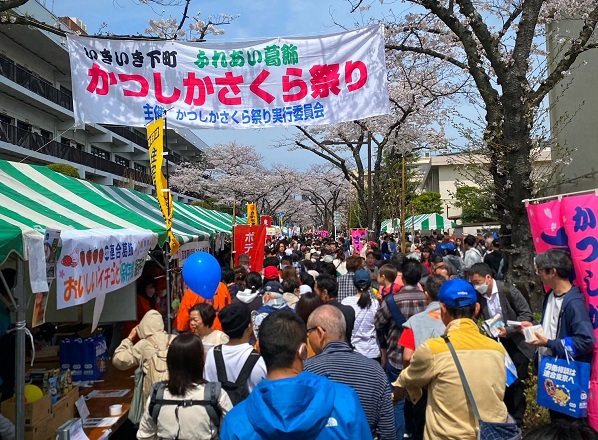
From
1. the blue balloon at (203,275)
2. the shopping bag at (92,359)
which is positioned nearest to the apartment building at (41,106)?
the shopping bag at (92,359)

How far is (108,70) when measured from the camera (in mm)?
6367

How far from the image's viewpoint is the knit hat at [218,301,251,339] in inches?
143

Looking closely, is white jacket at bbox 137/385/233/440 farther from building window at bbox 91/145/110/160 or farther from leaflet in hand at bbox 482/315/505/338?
building window at bbox 91/145/110/160

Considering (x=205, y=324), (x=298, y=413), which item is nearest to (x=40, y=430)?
(x=205, y=324)

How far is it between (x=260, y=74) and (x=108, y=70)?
1.81 meters

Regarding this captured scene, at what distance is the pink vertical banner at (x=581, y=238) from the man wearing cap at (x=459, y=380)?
859 millimetres

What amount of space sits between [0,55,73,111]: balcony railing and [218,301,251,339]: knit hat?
23.3 m

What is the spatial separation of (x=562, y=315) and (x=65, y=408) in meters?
4.24

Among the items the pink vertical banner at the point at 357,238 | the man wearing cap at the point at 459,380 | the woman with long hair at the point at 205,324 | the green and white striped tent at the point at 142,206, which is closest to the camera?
the man wearing cap at the point at 459,380

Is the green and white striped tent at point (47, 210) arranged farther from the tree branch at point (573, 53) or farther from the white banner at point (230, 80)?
the tree branch at point (573, 53)

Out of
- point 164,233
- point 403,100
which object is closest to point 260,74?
point 164,233

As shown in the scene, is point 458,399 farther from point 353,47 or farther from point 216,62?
point 216,62

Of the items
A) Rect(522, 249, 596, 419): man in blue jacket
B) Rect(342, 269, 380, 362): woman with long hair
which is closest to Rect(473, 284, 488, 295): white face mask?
Rect(522, 249, 596, 419): man in blue jacket

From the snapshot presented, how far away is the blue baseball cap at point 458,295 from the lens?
3248 mm
